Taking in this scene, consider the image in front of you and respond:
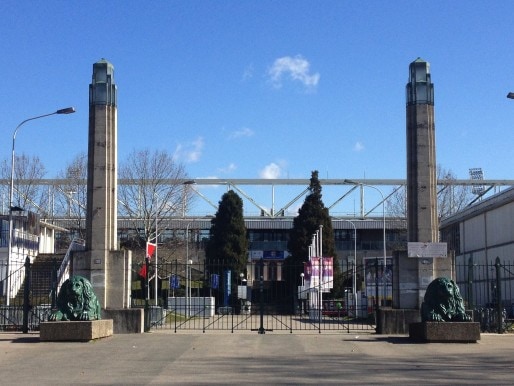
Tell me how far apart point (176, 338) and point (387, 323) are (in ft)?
21.0

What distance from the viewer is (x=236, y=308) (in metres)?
43.4

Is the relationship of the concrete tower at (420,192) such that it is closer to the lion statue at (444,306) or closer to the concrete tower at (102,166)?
the lion statue at (444,306)

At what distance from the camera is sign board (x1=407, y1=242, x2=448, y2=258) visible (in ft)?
72.7

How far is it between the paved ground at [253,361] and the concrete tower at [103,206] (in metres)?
1.91

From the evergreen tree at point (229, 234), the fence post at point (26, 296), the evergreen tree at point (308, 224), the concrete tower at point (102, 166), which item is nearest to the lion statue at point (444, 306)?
the concrete tower at point (102, 166)

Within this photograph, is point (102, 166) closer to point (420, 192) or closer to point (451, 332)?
point (420, 192)

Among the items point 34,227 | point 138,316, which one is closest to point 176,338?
point 138,316

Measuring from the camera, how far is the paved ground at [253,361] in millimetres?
12859

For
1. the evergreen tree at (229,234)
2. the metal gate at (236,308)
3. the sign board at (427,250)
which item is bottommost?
the metal gate at (236,308)

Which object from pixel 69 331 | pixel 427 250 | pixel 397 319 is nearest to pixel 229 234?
pixel 397 319

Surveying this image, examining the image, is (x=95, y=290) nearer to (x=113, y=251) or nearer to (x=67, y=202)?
(x=113, y=251)

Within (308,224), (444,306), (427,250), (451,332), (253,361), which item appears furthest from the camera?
(308,224)

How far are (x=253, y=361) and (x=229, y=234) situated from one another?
→ 45655 mm

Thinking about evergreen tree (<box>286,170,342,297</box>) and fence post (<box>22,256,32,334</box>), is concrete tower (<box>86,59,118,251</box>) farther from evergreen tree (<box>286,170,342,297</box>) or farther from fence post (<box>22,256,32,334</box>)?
evergreen tree (<box>286,170,342,297</box>)
